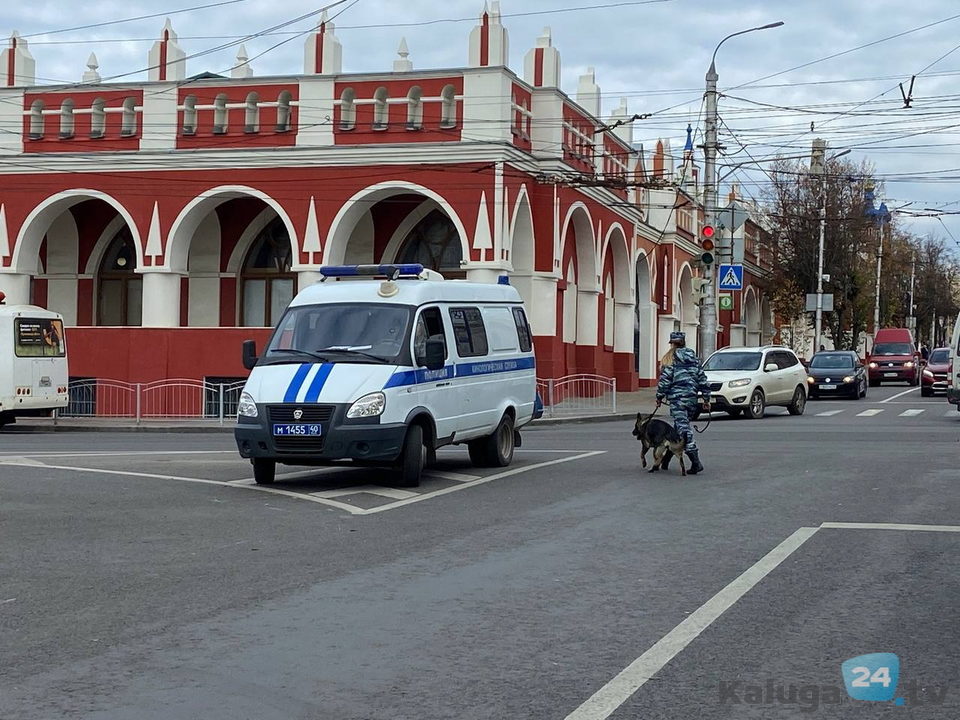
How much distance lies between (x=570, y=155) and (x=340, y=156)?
6.73 meters

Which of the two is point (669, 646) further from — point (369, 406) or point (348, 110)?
point (348, 110)

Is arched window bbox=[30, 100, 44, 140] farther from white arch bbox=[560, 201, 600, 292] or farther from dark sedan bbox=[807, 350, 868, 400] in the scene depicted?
dark sedan bbox=[807, 350, 868, 400]

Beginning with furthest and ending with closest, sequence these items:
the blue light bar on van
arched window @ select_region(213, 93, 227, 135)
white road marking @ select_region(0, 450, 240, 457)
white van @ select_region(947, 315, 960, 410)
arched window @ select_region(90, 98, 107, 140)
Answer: arched window @ select_region(90, 98, 107, 140) → arched window @ select_region(213, 93, 227, 135) → white van @ select_region(947, 315, 960, 410) → white road marking @ select_region(0, 450, 240, 457) → the blue light bar on van

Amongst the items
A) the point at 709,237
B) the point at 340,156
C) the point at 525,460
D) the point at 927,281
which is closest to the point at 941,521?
the point at 525,460

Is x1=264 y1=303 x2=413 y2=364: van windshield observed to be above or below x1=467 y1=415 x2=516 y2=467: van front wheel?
above

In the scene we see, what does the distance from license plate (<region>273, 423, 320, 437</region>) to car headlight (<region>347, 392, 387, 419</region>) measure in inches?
15.0

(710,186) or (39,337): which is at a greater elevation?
(710,186)

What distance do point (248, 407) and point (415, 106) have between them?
2101cm

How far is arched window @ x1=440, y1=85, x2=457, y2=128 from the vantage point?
33375 mm

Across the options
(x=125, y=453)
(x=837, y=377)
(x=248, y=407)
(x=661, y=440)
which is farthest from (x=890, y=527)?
(x=837, y=377)

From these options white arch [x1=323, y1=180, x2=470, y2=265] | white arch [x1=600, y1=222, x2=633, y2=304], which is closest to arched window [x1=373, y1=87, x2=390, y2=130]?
white arch [x1=323, y1=180, x2=470, y2=265]

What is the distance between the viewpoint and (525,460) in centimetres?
1784

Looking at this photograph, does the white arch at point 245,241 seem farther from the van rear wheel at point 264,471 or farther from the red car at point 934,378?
the van rear wheel at point 264,471

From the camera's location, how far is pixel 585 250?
3966 cm
